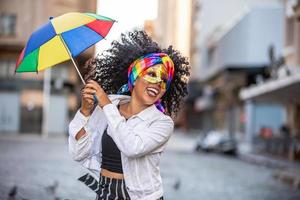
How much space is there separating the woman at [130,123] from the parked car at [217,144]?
27.1 m

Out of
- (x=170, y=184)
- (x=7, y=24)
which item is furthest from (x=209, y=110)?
(x=170, y=184)

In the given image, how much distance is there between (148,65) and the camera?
11.8 feet

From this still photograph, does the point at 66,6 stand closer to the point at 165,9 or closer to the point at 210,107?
the point at 210,107

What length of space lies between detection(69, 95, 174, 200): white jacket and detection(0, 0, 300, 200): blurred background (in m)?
1.63

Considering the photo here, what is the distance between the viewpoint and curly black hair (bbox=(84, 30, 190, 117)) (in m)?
3.85

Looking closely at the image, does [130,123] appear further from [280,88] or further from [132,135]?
[280,88]

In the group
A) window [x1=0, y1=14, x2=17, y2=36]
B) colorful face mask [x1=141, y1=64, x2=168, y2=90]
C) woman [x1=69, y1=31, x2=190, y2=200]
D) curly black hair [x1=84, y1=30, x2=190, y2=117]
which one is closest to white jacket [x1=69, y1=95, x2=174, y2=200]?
woman [x1=69, y1=31, x2=190, y2=200]

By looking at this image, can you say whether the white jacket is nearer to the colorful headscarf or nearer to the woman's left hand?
the woman's left hand

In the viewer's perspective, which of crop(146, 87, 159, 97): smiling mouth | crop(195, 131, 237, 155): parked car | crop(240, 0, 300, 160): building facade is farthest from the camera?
crop(195, 131, 237, 155): parked car

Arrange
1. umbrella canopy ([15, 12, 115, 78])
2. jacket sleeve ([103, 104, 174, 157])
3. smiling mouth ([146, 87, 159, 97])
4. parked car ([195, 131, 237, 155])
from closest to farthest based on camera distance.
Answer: jacket sleeve ([103, 104, 174, 157]), smiling mouth ([146, 87, 159, 97]), umbrella canopy ([15, 12, 115, 78]), parked car ([195, 131, 237, 155])

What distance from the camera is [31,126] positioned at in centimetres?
4603

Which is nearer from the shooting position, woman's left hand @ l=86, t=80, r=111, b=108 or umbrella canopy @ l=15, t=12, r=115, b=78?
woman's left hand @ l=86, t=80, r=111, b=108

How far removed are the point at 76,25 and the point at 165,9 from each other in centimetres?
12739

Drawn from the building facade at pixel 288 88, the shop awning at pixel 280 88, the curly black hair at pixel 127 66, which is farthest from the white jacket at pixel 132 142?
the building facade at pixel 288 88
